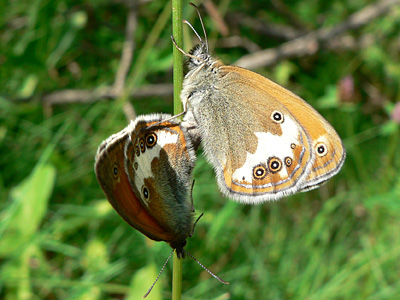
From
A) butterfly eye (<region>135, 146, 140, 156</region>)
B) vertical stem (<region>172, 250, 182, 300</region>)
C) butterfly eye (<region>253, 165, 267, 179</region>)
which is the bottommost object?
vertical stem (<region>172, 250, 182, 300</region>)

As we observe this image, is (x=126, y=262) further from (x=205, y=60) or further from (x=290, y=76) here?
(x=290, y=76)

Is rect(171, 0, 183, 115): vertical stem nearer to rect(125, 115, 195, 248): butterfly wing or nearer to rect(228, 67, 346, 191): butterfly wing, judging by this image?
rect(125, 115, 195, 248): butterfly wing

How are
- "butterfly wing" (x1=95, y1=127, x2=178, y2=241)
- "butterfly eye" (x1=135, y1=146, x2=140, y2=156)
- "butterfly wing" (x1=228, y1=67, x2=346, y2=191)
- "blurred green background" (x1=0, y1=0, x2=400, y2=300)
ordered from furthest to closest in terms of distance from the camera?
1. "blurred green background" (x1=0, y1=0, x2=400, y2=300)
2. "butterfly wing" (x1=228, y1=67, x2=346, y2=191)
3. "butterfly eye" (x1=135, y1=146, x2=140, y2=156)
4. "butterfly wing" (x1=95, y1=127, x2=178, y2=241)

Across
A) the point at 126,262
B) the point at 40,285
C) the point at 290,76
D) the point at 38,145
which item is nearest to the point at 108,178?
the point at 126,262

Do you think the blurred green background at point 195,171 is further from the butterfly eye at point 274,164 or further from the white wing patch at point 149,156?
the butterfly eye at point 274,164

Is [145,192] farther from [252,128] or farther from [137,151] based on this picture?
[252,128]

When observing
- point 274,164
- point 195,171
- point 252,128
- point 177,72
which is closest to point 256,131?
point 252,128

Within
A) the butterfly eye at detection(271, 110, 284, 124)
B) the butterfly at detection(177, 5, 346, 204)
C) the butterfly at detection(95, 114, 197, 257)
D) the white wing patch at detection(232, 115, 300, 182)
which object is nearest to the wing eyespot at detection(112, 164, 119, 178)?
the butterfly at detection(95, 114, 197, 257)
